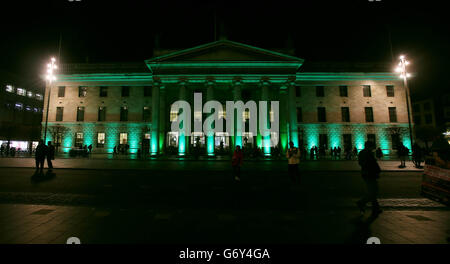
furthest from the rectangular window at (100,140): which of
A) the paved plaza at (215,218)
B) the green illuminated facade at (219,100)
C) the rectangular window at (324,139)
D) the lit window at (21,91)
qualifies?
the lit window at (21,91)

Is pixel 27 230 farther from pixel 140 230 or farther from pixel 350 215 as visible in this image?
pixel 350 215

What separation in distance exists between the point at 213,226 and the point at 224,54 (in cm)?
2706

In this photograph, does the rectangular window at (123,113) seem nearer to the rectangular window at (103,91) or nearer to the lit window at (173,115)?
the rectangular window at (103,91)

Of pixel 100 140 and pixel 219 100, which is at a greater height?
pixel 219 100

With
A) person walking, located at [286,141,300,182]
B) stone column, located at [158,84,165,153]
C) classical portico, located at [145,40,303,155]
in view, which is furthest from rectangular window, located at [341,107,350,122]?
stone column, located at [158,84,165,153]

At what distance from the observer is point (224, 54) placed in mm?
27516

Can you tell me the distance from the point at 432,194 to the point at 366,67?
3511cm

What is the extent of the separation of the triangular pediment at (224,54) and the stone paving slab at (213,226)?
82.3ft

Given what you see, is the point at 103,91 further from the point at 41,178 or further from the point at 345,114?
the point at 345,114

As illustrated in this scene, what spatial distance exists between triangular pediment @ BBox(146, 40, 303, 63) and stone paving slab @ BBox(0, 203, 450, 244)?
25.1 m

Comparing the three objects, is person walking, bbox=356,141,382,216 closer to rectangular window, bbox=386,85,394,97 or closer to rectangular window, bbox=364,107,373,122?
rectangular window, bbox=364,107,373,122

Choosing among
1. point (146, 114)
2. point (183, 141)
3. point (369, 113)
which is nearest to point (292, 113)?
point (369, 113)

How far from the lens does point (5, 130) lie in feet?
114

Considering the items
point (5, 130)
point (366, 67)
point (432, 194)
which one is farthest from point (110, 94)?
point (366, 67)
